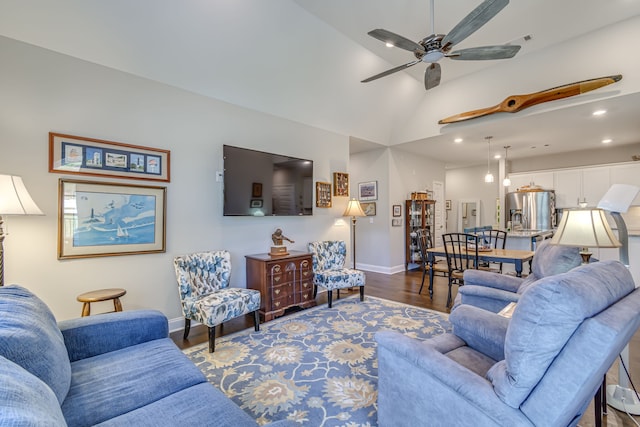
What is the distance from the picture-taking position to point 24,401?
0.69 metres

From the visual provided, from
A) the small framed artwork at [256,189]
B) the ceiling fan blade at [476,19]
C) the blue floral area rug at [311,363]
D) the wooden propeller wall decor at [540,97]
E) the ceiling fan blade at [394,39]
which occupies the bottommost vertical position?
the blue floral area rug at [311,363]

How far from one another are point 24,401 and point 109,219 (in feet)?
8.48

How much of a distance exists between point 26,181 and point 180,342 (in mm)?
1969

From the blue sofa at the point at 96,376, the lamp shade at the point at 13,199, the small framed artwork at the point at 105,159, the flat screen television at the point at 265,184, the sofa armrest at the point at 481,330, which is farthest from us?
the flat screen television at the point at 265,184

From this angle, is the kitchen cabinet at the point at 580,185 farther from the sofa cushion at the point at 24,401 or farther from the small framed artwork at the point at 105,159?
the sofa cushion at the point at 24,401

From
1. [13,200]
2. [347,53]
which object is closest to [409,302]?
[347,53]

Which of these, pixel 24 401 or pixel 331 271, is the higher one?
pixel 24 401

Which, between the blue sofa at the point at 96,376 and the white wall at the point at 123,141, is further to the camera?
the white wall at the point at 123,141

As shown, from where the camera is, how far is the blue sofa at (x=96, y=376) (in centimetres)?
89

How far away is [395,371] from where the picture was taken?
4.82ft

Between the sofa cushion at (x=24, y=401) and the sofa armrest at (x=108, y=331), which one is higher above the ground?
the sofa cushion at (x=24, y=401)

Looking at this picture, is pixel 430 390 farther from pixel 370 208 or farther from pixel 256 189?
pixel 370 208

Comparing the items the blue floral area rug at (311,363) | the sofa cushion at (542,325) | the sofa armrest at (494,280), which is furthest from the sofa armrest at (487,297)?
the sofa cushion at (542,325)

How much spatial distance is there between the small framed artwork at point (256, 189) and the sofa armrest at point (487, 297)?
8.61 ft
